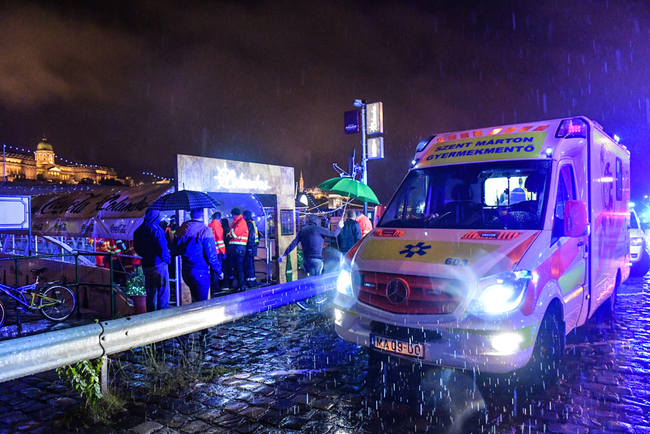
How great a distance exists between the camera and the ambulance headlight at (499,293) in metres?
3.78

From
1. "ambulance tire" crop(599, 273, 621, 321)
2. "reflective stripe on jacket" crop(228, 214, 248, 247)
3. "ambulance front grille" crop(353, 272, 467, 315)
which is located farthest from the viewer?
"reflective stripe on jacket" crop(228, 214, 248, 247)

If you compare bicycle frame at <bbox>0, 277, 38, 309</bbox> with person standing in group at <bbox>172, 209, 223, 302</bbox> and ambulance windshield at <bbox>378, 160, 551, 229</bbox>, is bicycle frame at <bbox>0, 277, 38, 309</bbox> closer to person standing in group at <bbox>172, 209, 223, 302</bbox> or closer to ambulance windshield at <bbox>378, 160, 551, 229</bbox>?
person standing in group at <bbox>172, 209, 223, 302</bbox>

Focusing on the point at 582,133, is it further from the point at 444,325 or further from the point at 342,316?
the point at 342,316

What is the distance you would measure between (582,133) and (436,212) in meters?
1.87

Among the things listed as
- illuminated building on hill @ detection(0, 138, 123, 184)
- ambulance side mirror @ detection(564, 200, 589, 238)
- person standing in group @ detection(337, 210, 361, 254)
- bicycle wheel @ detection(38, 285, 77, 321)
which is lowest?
bicycle wheel @ detection(38, 285, 77, 321)

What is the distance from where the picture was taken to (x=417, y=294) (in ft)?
13.4

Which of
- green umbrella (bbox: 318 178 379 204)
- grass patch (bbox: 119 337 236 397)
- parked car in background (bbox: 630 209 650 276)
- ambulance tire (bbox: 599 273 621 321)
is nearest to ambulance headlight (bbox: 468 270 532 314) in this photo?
grass patch (bbox: 119 337 236 397)

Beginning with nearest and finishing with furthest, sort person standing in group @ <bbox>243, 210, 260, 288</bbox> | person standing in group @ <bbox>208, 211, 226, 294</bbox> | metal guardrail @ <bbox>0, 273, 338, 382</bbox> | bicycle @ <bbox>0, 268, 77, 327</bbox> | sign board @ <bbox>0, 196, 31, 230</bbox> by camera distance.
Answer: metal guardrail @ <bbox>0, 273, 338, 382</bbox>
bicycle @ <bbox>0, 268, 77, 327</bbox>
sign board @ <bbox>0, 196, 31, 230</bbox>
person standing in group @ <bbox>208, 211, 226, 294</bbox>
person standing in group @ <bbox>243, 210, 260, 288</bbox>

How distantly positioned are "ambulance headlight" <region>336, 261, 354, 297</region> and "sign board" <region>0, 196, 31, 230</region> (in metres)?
7.26

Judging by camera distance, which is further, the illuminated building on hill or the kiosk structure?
the illuminated building on hill

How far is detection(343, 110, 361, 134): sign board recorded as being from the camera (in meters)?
17.1

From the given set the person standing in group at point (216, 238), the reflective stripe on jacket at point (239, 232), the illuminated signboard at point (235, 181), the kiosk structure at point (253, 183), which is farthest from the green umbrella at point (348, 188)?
the person standing in group at point (216, 238)

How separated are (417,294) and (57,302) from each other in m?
7.39

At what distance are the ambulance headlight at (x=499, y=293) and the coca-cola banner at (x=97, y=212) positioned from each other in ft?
37.8
